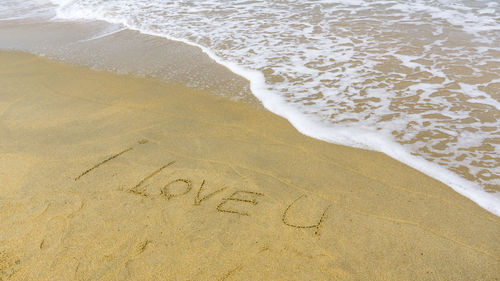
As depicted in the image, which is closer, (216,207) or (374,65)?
(216,207)

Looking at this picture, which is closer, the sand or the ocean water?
the sand

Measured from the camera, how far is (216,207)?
7.98 feet

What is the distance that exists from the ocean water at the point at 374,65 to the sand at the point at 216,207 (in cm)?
36

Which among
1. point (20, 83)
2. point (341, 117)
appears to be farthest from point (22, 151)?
point (341, 117)

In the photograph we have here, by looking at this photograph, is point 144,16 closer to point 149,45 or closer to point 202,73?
point 149,45

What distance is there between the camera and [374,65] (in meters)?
4.66

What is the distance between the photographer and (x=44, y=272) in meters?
2.00

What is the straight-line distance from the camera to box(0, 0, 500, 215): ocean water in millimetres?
3102

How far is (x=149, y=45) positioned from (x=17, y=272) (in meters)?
4.65

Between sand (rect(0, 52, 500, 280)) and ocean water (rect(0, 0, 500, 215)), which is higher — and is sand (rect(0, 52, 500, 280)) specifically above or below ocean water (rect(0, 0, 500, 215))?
below

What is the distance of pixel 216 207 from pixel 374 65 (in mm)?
3355

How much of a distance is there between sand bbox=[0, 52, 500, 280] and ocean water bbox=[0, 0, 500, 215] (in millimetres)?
364

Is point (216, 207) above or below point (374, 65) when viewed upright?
below

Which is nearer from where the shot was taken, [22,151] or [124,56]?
[22,151]
